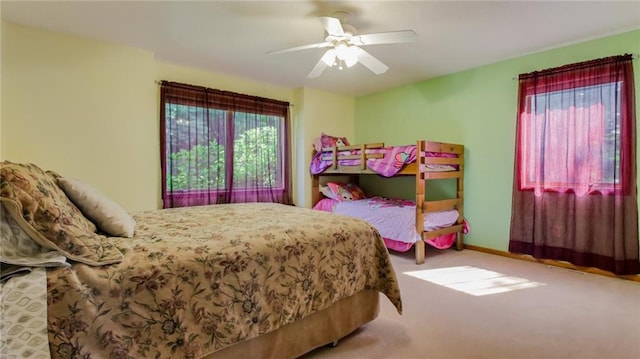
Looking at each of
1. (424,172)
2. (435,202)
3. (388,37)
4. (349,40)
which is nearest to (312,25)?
(349,40)

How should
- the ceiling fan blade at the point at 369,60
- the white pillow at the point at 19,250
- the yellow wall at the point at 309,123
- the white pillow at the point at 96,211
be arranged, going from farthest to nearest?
1. the yellow wall at the point at 309,123
2. the ceiling fan blade at the point at 369,60
3. the white pillow at the point at 96,211
4. the white pillow at the point at 19,250

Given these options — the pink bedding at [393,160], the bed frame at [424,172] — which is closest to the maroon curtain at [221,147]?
the bed frame at [424,172]

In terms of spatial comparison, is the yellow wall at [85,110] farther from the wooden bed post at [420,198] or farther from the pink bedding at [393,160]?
the wooden bed post at [420,198]

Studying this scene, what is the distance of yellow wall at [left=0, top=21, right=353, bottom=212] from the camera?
2.62 m

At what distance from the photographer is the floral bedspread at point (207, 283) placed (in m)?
0.99

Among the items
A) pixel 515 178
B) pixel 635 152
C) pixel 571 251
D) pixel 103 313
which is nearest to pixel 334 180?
pixel 515 178

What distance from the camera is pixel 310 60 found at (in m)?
3.51

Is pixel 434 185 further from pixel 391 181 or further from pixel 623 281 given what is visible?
pixel 623 281

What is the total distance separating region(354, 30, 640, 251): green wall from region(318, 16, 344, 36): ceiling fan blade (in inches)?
89.8

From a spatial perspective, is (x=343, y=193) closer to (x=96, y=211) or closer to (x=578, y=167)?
(x=578, y=167)

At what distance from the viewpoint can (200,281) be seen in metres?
1.22

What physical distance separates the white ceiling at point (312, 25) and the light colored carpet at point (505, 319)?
220 cm

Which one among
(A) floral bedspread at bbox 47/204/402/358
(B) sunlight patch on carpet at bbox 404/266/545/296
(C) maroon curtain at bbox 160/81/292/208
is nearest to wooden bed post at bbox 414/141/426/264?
(B) sunlight patch on carpet at bbox 404/266/545/296

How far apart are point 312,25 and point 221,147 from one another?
200cm
